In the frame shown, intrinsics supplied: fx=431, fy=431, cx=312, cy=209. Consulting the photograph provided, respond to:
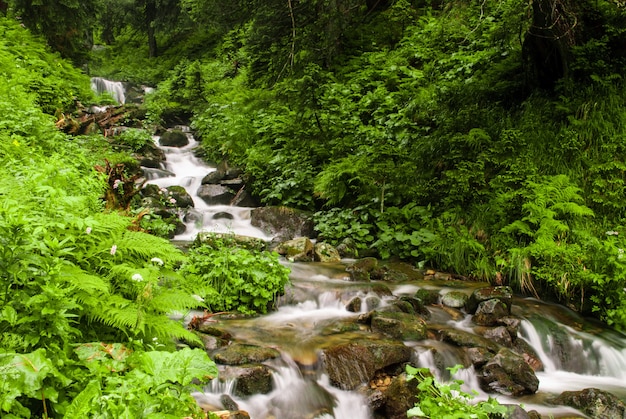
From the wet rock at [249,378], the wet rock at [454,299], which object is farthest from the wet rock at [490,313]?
the wet rock at [249,378]

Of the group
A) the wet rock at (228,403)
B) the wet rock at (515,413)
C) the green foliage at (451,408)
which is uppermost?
the green foliage at (451,408)

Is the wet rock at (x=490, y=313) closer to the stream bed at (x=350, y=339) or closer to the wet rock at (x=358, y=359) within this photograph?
the stream bed at (x=350, y=339)

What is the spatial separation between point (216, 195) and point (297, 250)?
14.8 feet

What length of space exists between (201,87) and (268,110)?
21.4 feet

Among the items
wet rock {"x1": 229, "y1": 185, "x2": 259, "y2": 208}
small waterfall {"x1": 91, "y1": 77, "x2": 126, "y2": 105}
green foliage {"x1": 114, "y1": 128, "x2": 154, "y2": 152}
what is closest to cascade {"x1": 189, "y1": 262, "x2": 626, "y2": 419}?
wet rock {"x1": 229, "y1": 185, "x2": 259, "y2": 208}

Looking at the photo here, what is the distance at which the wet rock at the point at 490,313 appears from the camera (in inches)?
217

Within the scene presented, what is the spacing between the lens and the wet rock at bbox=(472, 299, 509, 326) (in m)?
5.52

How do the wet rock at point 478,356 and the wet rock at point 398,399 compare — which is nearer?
the wet rock at point 398,399

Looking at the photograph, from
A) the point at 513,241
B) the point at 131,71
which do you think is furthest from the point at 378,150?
the point at 131,71

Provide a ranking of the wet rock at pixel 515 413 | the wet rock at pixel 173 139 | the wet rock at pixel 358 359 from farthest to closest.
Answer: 1. the wet rock at pixel 173 139
2. the wet rock at pixel 358 359
3. the wet rock at pixel 515 413

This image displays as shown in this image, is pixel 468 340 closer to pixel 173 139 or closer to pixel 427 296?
pixel 427 296

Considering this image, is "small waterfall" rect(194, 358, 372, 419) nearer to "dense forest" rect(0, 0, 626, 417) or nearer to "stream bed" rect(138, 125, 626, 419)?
"stream bed" rect(138, 125, 626, 419)

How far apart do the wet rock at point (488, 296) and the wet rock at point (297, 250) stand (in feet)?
10.2

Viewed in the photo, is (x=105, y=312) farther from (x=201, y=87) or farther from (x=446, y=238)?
(x=201, y=87)
